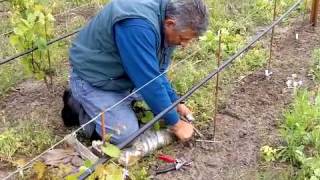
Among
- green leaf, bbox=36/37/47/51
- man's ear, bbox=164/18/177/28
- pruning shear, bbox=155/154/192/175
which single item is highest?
man's ear, bbox=164/18/177/28

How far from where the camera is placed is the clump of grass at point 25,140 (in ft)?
11.0

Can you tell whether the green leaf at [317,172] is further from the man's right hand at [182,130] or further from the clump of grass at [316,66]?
the clump of grass at [316,66]

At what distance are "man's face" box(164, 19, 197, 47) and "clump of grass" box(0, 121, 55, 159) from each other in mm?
1182

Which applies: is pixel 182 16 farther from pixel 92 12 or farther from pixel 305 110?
pixel 92 12

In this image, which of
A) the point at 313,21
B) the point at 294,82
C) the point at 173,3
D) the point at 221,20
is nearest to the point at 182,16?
the point at 173,3

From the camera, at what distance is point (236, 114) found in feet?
12.6

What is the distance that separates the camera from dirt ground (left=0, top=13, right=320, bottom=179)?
3246 mm

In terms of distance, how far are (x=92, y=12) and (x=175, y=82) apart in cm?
228

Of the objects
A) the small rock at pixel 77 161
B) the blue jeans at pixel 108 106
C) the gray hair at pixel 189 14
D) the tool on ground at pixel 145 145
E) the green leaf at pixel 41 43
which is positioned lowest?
the tool on ground at pixel 145 145

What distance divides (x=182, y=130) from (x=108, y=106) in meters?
0.55

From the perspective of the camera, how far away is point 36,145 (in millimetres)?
3441

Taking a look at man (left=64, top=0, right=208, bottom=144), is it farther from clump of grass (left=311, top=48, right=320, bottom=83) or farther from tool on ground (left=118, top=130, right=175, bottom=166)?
clump of grass (left=311, top=48, right=320, bottom=83)

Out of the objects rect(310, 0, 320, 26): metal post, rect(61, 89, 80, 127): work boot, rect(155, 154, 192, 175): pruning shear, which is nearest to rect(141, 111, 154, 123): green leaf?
rect(155, 154, 192, 175): pruning shear

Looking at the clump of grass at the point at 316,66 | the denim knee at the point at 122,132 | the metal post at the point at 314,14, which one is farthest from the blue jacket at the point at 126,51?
the metal post at the point at 314,14
